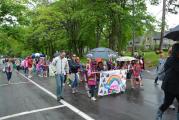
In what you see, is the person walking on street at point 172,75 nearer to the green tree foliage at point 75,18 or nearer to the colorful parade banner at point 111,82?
the colorful parade banner at point 111,82

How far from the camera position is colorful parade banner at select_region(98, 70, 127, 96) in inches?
540

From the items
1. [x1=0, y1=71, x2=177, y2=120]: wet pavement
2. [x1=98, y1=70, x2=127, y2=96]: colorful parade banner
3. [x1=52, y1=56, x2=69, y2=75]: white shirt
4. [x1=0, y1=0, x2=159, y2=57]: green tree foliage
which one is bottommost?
[x1=0, y1=71, x2=177, y2=120]: wet pavement

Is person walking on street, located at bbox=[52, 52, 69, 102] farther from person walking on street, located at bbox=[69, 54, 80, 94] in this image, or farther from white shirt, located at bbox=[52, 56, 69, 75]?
person walking on street, located at bbox=[69, 54, 80, 94]

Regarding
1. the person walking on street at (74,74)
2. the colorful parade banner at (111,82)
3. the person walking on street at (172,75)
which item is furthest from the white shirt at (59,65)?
the person walking on street at (172,75)

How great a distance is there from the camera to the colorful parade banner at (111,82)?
1371cm

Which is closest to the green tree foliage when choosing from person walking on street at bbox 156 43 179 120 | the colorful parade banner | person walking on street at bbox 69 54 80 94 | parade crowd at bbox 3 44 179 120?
parade crowd at bbox 3 44 179 120

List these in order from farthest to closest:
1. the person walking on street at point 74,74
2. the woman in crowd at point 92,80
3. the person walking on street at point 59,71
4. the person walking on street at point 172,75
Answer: the person walking on street at point 74,74
the woman in crowd at point 92,80
the person walking on street at point 59,71
the person walking on street at point 172,75

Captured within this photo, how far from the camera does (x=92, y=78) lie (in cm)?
1303

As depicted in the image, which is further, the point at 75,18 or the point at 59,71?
the point at 75,18

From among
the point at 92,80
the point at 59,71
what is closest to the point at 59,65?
the point at 59,71

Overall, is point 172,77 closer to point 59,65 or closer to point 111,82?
point 59,65

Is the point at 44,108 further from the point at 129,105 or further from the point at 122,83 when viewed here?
the point at 122,83

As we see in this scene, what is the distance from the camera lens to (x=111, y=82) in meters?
14.1

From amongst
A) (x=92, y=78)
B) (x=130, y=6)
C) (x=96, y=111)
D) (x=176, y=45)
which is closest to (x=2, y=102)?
(x=92, y=78)
